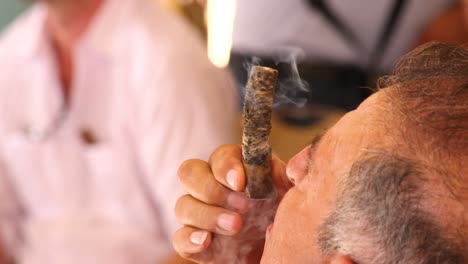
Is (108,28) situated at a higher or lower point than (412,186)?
lower

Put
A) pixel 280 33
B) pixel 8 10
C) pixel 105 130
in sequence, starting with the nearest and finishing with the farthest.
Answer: pixel 105 130, pixel 280 33, pixel 8 10

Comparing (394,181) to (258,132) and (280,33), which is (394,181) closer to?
(258,132)

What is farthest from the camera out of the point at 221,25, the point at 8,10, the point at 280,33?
the point at 8,10

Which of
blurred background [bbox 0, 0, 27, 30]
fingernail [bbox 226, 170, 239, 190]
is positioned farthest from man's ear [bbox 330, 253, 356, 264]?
blurred background [bbox 0, 0, 27, 30]

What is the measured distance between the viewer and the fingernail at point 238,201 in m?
0.49

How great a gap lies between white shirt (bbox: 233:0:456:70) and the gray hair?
752 millimetres

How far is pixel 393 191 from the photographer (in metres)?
0.37

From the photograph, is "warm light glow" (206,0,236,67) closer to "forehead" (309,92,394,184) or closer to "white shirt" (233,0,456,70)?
"forehead" (309,92,394,184)

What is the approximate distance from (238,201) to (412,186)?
0.52ft

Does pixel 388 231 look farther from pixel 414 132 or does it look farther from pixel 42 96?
pixel 42 96

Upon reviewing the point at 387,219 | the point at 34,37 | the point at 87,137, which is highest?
the point at 387,219

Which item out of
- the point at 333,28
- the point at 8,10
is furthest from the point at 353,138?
the point at 8,10

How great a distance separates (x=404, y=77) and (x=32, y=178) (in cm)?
87

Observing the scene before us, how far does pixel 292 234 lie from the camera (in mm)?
422
